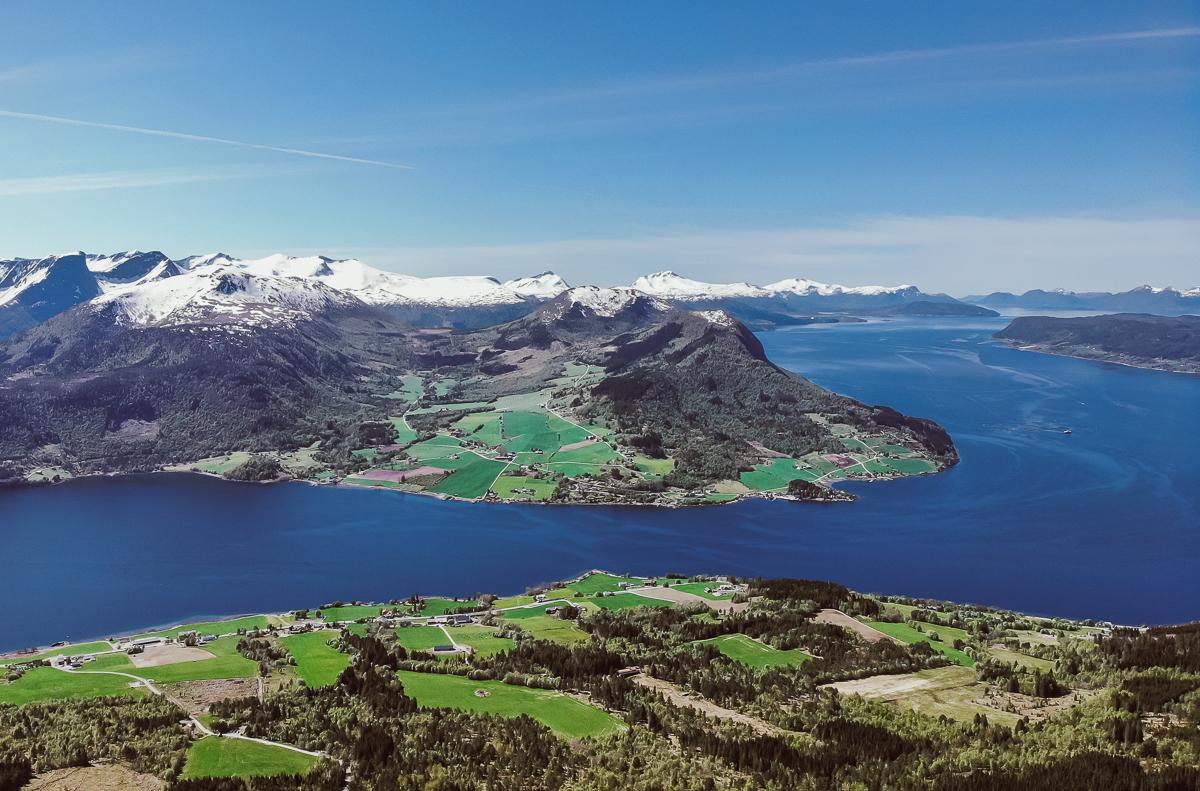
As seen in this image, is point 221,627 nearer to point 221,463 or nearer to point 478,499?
point 478,499

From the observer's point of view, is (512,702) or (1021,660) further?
(1021,660)

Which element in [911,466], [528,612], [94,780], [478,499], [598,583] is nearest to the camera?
[94,780]

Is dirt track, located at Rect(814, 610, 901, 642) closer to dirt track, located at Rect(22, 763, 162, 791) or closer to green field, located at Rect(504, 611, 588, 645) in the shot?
green field, located at Rect(504, 611, 588, 645)

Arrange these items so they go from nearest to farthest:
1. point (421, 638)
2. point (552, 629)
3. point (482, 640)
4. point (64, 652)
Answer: point (64, 652), point (482, 640), point (421, 638), point (552, 629)

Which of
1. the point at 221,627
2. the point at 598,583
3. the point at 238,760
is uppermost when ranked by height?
the point at 238,760

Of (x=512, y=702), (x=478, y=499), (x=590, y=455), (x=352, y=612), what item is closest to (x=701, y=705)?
(x=512, y=702)

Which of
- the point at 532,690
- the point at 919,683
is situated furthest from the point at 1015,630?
the point at 532,690

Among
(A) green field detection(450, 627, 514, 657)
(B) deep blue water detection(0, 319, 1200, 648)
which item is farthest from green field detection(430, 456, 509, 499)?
(A) green field detection(450, 627, 514, 657)
